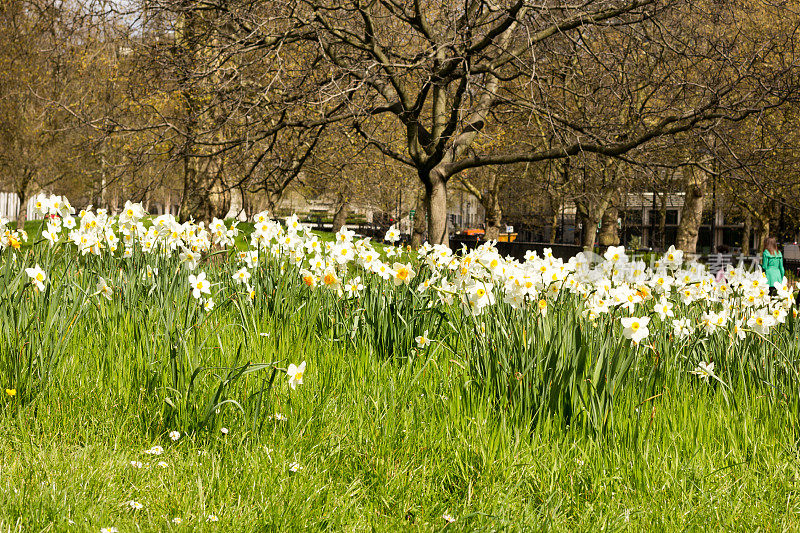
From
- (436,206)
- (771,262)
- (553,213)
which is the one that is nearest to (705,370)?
(436,206)

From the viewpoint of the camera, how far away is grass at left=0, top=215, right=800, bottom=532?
2137mm

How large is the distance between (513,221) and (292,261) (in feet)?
120

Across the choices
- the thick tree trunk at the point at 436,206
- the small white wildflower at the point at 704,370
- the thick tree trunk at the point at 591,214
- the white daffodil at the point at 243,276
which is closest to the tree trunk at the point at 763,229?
the thick tree trunk at the point at 591,214

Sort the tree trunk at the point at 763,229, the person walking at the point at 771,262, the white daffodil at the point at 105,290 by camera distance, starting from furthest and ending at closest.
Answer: the tree trunk at the point at 763,229 < the person walking at the point at 771,262 < the white daffodil at the point at 105,290

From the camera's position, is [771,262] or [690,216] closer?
[771,262]

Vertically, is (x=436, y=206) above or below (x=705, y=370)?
above

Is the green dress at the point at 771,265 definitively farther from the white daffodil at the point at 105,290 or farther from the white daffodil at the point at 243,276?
the white daffodil at the point at 105,290

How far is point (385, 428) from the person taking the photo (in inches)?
99.9

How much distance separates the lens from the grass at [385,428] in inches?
84.1

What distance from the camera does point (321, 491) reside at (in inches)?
88.3

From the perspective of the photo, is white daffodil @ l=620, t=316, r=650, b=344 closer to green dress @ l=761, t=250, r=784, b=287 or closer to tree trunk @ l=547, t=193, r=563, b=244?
green dress @ l=761, t=250, r=784, b=287

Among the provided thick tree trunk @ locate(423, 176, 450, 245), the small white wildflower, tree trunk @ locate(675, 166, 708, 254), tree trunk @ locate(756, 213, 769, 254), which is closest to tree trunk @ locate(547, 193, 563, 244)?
tree trunk @ locate(675, 166, 708, 254)

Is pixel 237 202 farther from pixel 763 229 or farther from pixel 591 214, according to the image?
pixel 763 229

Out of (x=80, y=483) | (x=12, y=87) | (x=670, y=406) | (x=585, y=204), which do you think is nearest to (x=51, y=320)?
(x=80, y=483)
